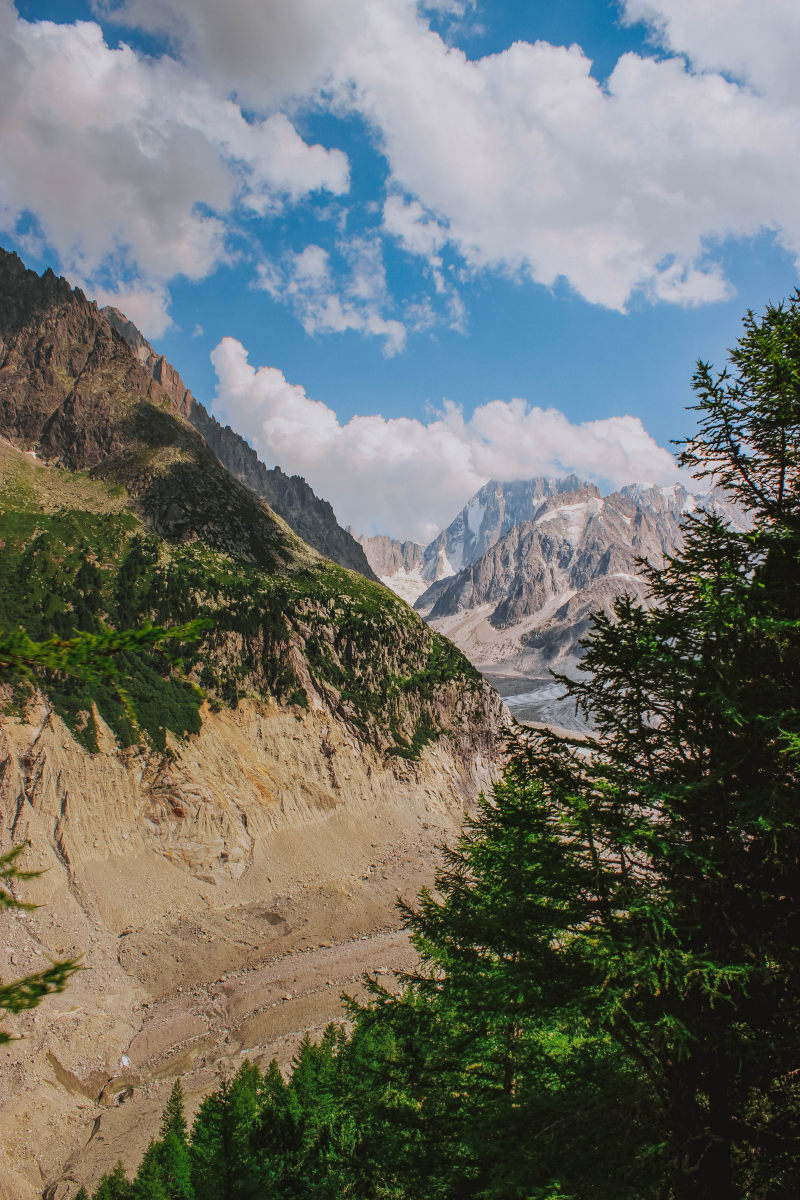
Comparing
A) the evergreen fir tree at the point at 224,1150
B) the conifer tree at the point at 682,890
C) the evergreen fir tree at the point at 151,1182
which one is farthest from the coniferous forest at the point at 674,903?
the evergreen fir tree at the point at 151,1182

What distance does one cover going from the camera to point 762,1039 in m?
5.51

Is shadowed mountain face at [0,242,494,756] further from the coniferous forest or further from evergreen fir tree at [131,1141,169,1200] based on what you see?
the coniferous forest

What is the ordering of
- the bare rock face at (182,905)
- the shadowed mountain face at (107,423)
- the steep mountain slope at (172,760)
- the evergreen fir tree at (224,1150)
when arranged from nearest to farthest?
the evergreen fir tree at (224,1150) < the bare rock face at (182,905) < the steep mountain slope at (172,760) < the shadowed mountain face at (107,423)

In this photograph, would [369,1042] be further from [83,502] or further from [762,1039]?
[83,502]

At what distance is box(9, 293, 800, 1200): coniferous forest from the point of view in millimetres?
5441

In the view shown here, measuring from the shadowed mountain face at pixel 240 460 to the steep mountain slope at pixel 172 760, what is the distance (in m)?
65.5

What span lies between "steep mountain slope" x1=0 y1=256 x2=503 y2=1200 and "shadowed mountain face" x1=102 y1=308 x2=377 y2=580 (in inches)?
2579

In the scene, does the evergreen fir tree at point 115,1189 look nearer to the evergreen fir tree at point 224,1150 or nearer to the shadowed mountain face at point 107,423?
the evergreen fir tree at point 224,1150

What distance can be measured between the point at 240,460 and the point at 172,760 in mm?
146562

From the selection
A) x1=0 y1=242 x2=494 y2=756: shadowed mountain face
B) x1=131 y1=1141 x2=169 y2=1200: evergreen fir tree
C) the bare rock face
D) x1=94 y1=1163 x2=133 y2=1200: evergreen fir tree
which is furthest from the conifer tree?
x1=0 y1=242 x2=494 y2=756: shadowed mountain face

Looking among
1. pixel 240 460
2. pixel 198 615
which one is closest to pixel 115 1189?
pixel 198 615

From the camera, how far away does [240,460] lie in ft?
598

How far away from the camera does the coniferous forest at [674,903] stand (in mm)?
5441

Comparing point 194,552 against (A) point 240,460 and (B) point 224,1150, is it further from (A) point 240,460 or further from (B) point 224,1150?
(A) point 240,460
